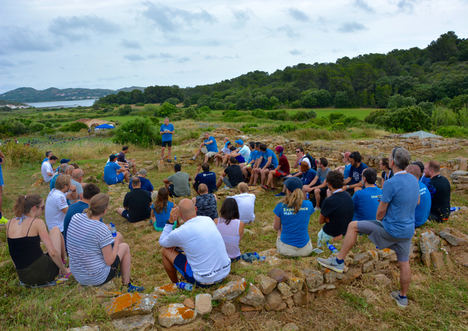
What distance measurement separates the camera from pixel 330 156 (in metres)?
12.9

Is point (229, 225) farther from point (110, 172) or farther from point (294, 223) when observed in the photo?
point (110, 172)

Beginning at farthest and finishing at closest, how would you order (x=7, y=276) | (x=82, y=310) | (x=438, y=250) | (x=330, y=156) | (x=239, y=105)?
(x=239, y=105), (x=330, y=156), (x=438, y=250), (x=7, y=276), (x=82, y=310)

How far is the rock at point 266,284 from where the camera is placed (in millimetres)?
3221

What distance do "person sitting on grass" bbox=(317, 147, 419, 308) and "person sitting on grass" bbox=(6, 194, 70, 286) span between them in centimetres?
374

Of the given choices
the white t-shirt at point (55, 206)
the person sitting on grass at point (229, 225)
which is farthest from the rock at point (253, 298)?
the white t-shirt at point (55, 206)

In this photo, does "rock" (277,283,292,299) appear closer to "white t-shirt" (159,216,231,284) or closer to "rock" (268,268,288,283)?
"rock" (268,268,288,283)

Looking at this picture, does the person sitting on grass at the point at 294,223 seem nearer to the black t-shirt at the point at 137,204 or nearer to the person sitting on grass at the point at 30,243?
the person sitting on grass at the point at 30,243

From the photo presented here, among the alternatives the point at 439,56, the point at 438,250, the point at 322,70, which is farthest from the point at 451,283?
the point at 439,56

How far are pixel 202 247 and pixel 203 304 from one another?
594 millimetres

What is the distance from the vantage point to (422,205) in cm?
442

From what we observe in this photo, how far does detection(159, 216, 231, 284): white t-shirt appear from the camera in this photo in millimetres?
3088

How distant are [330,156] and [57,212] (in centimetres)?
1119

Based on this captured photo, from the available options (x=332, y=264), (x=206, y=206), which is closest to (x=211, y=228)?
(x=332, y=264)

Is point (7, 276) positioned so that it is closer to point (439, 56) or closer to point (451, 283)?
point (451, 283)
